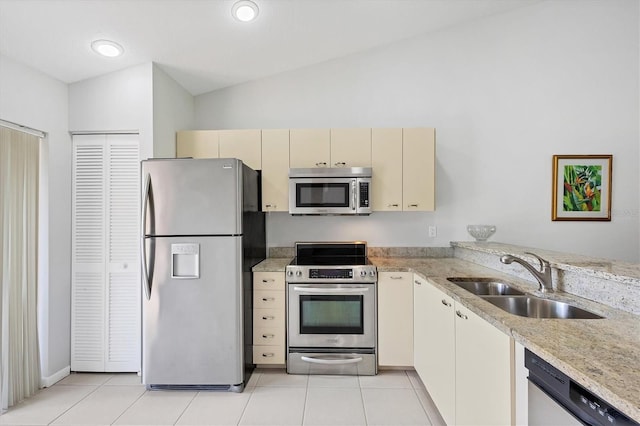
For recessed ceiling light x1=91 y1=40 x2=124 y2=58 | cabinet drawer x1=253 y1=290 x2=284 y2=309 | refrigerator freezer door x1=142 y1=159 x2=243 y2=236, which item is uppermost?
recessed ceiling light x1=91 y1=40 x2=124 y2=58

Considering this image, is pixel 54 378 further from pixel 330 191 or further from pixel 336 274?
pixel 330 191

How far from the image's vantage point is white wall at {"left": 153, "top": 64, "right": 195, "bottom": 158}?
2570 mm

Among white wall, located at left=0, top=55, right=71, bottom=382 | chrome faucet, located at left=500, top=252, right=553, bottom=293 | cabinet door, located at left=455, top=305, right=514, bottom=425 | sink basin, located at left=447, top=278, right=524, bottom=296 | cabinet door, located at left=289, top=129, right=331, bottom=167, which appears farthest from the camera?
cabinet door, located at left=289, top=129, right=331, bottom=167

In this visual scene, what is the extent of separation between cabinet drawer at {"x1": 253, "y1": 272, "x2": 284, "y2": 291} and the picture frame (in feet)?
9.02

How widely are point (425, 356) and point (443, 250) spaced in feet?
4.12

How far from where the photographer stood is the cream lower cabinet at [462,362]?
120 centimetres

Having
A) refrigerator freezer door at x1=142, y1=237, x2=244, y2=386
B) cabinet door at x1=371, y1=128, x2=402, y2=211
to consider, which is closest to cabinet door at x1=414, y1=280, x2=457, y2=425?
cabinet door at x1=371, y1=128, x2=402, y2=211

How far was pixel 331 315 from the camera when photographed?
2545mm

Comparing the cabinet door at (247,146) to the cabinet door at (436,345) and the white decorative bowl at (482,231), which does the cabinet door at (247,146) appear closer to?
the cabinet door at (436,345)

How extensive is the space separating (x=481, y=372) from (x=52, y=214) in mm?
3089

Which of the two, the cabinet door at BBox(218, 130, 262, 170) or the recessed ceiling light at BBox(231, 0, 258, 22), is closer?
the recessed ceiling light at BBox(231, 0, 258, 22)

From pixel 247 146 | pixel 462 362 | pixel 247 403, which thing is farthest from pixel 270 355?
pixel 247 146

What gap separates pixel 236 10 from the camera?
7.02ft

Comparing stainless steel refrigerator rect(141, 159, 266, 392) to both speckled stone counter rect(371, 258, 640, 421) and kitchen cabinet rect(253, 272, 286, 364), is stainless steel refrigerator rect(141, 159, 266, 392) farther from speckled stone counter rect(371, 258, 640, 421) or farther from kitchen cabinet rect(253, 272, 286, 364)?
speckled stone counter rect(371, 258, 640, 421)
